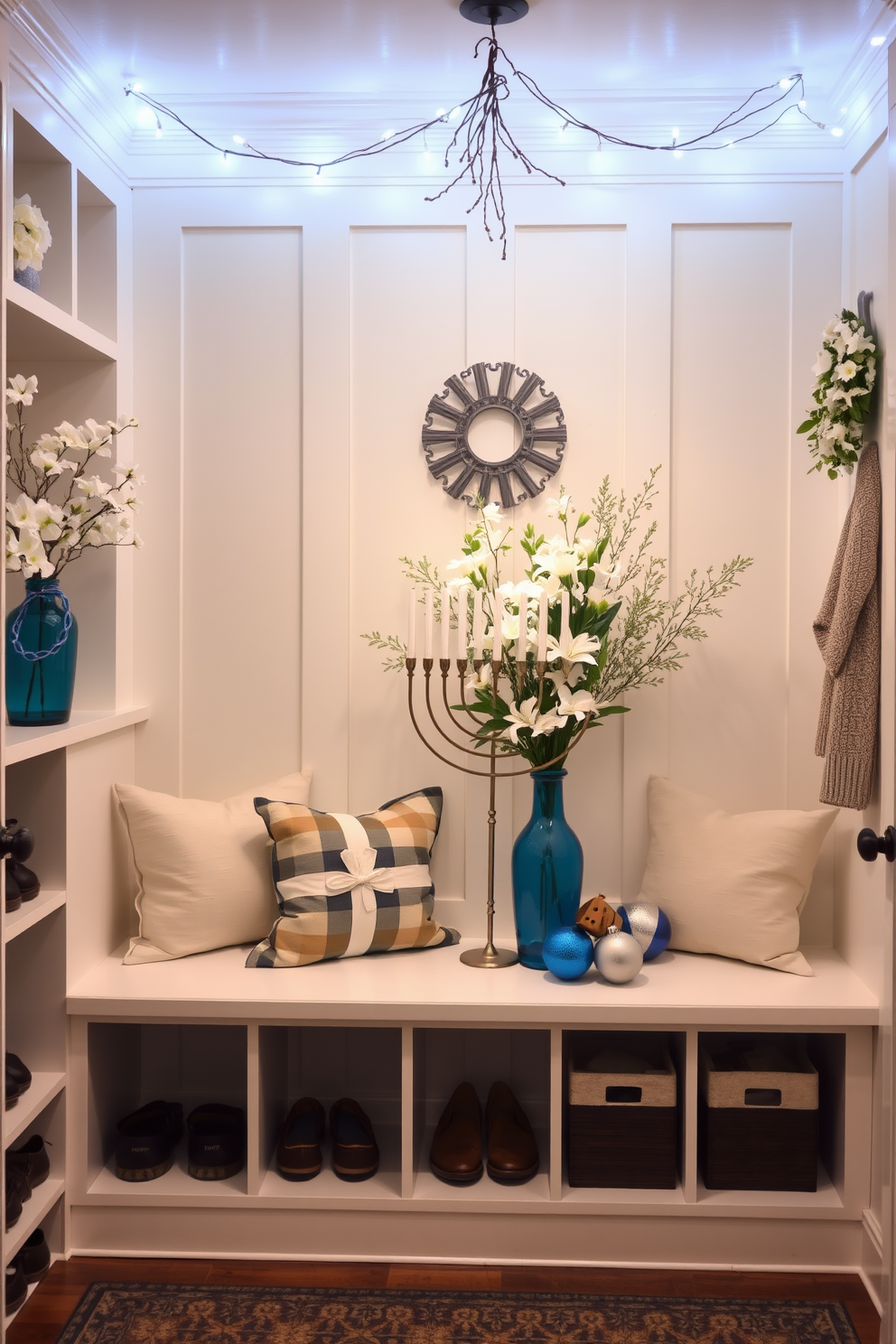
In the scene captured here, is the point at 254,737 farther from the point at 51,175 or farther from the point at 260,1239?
the point at 51,175

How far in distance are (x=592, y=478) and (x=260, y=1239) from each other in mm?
1922

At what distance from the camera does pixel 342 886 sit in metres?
2.44

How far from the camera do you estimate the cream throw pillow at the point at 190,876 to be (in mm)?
2465

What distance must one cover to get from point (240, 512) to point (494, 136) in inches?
42.7

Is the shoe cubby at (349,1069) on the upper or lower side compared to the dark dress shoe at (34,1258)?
upper

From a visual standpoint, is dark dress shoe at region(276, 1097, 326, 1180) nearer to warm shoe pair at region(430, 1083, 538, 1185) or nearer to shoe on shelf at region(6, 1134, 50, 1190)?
warm shoe pair at region(430, 1083, 538, 1185)

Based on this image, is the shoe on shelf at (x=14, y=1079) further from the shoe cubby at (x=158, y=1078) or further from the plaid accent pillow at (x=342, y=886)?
the plaid accent pillow at (x=342, y=886)

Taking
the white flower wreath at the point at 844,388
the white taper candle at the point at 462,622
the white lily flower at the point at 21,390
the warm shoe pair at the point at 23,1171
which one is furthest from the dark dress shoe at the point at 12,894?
the white flower wreath at the point at 844,388

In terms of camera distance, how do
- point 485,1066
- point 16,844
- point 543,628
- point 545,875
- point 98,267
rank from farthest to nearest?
point 485,1066 < point 98,267 < point 545,875 < point 543,628 < point 16,844

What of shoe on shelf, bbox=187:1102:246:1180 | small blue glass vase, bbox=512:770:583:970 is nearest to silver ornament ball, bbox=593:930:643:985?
small blue glass vase, bbox=512:770:583:970

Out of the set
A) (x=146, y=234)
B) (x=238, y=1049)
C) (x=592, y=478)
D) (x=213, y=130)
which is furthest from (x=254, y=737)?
(x=213, y=130)

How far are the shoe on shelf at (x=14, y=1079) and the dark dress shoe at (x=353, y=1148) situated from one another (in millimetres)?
684

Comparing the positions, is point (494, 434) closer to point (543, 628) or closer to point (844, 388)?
point (543, 628)

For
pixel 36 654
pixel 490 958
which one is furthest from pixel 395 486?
pixel 490 958
